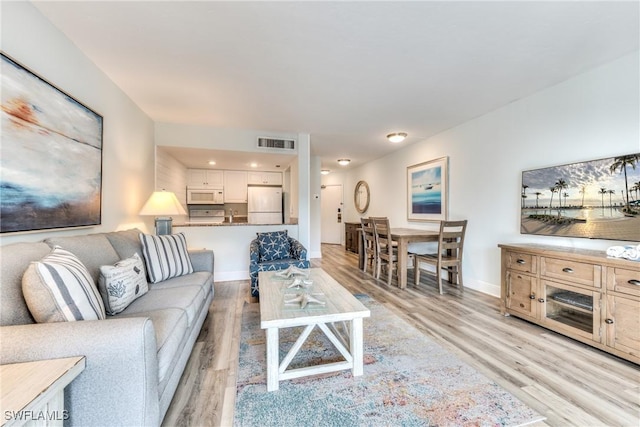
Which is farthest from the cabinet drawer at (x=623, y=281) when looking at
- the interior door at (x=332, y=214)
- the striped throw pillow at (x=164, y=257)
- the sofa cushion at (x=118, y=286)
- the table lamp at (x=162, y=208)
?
the interior door at (x=332, y=214)

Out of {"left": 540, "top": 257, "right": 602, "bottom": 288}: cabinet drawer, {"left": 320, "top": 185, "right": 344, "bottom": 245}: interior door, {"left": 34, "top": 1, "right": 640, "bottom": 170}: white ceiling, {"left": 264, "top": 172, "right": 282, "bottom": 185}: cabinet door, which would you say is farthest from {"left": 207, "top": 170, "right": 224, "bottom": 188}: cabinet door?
{"left": 540, "top": 257, "right": 602, "bottom": 288}: cabinet drawer

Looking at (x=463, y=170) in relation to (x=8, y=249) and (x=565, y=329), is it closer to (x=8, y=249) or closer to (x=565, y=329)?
(x=565, y=329)

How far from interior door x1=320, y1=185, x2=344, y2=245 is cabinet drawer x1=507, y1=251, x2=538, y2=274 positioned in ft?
18.8

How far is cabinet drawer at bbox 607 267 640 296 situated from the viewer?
1.87m

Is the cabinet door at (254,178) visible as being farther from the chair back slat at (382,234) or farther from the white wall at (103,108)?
the chair back slat at (382,234)

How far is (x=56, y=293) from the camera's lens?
122 centimetres

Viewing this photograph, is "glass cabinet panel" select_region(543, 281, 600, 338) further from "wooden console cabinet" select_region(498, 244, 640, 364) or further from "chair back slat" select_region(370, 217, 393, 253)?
"chair back slat" select_region(370, 217, 393, 253)

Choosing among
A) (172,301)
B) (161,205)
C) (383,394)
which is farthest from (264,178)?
(383,394)

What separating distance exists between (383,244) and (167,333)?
135 inches

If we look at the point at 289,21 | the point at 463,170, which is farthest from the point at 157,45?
the point at 463,170

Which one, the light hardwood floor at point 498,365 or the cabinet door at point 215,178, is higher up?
the cabinet door at point 215,178

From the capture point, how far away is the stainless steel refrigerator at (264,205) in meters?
6.29

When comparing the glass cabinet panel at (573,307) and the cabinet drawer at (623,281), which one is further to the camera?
the glass cabinet panel at (573,307)

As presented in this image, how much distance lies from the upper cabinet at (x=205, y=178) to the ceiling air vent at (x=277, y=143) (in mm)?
2230
